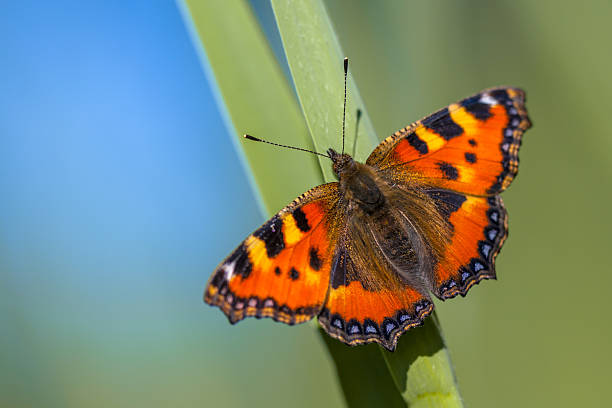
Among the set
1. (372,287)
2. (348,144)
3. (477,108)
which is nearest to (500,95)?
(477,108)

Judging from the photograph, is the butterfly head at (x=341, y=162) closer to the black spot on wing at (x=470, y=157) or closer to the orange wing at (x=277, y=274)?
the orange wing at (x=277, y=274)

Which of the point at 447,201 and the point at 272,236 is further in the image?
the point at 447,201

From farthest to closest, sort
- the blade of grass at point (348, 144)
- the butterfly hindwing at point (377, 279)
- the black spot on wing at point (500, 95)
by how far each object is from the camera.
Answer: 1. the black spot on wing at point (500, 95)
2. the butterfly hindwing at point (377, 279)
3. the blade of grass at point (348, 144)

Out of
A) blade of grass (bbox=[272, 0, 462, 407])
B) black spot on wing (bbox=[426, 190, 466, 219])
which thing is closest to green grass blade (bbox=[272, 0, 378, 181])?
blade of grass (bbox=[272, 0, 462, 407])

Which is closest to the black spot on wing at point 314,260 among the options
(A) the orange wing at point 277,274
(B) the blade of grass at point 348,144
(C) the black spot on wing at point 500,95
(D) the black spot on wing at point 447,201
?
(A) the orange wing at point 277,274

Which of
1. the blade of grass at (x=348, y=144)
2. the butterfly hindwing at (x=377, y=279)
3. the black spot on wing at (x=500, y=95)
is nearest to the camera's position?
the blade of grass at (x=348, y=144)

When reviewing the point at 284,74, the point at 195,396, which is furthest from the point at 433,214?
the point at 195,396

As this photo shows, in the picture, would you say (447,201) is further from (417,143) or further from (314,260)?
(314,260)
